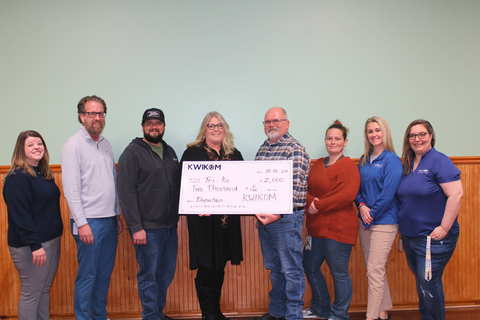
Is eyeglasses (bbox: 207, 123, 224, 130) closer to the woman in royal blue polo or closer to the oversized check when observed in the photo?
the oversized check

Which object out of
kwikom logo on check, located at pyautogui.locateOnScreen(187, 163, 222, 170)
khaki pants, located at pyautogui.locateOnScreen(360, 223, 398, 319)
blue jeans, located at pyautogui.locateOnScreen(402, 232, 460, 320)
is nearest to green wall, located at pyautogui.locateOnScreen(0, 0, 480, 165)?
kwikom logo on check, located at pyautogui.locateOnScreen(187, 163, 222, 170)

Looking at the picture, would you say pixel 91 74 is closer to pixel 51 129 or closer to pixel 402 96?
pixel 51 129

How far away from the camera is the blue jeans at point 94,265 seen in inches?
79.0

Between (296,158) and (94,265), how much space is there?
5.85 feet

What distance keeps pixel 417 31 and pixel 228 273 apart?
10.4ft

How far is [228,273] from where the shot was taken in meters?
2.62

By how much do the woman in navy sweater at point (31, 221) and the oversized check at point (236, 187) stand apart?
0.99m

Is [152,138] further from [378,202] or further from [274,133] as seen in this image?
[378,202]

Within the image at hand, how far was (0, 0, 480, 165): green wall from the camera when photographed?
101 inches

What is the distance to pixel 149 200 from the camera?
2076 millimetres

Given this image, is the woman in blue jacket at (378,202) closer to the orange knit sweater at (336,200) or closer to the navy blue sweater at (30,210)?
the orange knit sweater at (336,200)

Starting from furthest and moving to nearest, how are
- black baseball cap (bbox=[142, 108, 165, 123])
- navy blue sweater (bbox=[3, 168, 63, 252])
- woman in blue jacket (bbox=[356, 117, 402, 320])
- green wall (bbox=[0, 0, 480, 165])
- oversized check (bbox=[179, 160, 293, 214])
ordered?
green wall (bbox=[0, 0, 480, 165]) < black baseball cap (bbox=[142, 108, 165, 123]) < woman in blue jacket (bbox=[356, 117, 402, 320]) < oversized check (bbox=[179, 160, 293, 214]) < navy blue sweater (bbox=[3, 168, 63, 252])

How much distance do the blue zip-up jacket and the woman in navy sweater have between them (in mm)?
2448

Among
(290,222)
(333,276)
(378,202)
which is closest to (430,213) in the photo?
(378,202)
